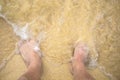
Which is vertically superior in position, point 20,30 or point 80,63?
point 20,30

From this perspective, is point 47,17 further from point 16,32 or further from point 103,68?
point 103,68

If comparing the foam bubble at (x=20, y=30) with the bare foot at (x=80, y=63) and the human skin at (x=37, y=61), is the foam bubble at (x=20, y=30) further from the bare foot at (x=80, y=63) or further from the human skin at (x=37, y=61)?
the bare foot at (x=80, y=63)

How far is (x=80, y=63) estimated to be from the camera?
7.68ft

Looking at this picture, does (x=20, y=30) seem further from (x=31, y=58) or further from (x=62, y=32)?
(x=62, y=32)

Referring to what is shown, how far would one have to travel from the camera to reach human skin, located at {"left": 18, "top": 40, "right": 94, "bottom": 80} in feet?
6.86

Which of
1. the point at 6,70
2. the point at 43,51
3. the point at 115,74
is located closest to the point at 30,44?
the point at 43,51

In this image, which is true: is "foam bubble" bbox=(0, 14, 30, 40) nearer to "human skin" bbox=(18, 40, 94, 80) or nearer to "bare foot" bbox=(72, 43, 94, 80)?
"human skin" bbox=(18, 40, 94, 80)

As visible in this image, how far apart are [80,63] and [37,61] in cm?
47

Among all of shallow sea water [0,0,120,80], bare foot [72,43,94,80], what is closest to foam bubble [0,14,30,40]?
shallow sea water [0,0,120,80]

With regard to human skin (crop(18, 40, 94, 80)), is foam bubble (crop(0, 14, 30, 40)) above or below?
above

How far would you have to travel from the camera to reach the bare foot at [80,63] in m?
2.10

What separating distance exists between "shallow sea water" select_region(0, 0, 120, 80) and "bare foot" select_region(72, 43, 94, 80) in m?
0.08

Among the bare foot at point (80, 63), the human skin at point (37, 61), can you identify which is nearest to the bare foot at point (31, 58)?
the human skin at point (37, 61)

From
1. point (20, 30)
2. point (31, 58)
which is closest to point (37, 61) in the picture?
point (31, 58)
